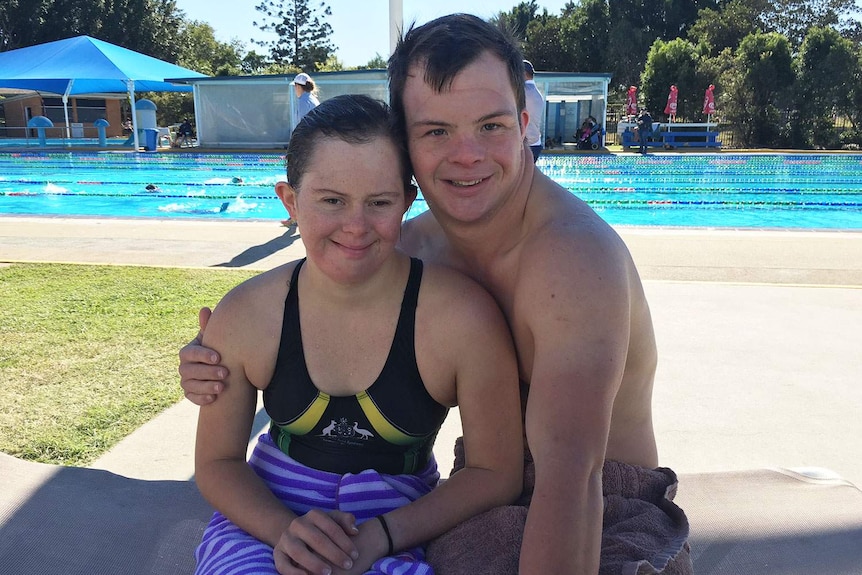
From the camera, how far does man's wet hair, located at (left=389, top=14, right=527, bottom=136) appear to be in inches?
67.6

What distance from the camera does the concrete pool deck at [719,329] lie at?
3.35m

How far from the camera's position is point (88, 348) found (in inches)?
176

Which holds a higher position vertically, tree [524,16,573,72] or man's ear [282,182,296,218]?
tree [524,16,573,72]

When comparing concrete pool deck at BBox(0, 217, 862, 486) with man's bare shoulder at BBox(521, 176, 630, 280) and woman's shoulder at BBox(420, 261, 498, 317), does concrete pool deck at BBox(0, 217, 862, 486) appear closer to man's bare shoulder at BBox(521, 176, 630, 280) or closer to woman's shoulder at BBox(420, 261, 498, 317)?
woman's shoulder at BBox(420, 261, 498, 317)

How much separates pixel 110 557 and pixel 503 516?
142 centimetres

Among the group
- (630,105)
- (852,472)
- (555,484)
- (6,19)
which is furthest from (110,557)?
(6,19)

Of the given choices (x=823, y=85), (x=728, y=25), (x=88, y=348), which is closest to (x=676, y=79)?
(x=823, y=85)

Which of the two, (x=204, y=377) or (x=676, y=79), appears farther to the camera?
(x=676, y=79)

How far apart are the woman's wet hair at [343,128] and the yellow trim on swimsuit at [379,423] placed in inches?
21.7

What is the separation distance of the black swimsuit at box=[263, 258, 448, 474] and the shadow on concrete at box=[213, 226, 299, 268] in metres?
4.94

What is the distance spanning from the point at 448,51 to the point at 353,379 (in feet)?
2.75

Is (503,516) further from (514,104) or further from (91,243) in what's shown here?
(91,243)

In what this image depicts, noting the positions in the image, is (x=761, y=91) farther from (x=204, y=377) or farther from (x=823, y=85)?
(x=204, y=377)

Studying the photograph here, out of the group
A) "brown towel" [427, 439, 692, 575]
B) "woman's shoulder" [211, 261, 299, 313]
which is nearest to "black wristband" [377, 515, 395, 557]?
"brown towel" [427, 439, 692, 575]
